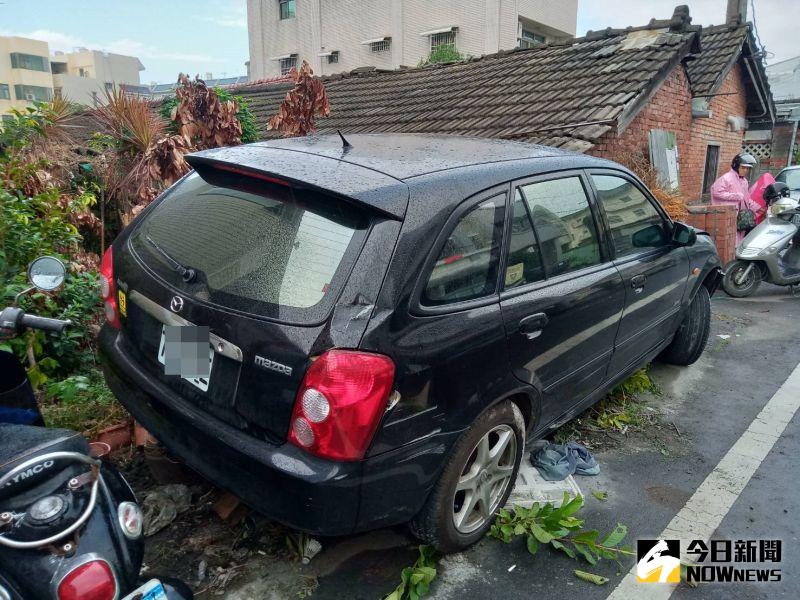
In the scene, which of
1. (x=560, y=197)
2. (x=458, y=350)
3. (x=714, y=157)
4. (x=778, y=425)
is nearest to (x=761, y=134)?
(x=714, y=157)

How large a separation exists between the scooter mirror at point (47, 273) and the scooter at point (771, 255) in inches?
302

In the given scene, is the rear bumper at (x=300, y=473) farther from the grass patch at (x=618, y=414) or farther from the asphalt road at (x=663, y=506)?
the grass patch at (x=618, y=414)

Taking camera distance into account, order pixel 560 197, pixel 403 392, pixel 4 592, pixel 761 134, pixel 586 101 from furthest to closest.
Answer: pixel 761 134, pixel 586 101, pixel 560 197, pixel 403 392, pixel 4 592

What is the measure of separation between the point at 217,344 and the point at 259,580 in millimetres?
1051

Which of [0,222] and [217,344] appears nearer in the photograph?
[217,344]

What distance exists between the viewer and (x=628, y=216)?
3.61 metres

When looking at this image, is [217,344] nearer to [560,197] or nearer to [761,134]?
[560,197]

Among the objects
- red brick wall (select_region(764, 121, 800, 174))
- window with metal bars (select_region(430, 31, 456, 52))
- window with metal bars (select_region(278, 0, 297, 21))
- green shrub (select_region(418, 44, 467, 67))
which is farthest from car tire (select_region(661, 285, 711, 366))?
window with metal bars (select_region(278, 0, 297, 21))

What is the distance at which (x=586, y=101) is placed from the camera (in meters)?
7.74

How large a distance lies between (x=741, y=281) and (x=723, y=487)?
5185 millimetres

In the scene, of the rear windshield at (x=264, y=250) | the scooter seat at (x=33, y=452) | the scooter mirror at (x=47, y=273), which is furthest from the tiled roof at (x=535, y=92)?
the scooter seat at (x=33, y=452)

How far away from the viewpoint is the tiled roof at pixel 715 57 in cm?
1041

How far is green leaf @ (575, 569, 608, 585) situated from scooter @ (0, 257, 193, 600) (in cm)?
172

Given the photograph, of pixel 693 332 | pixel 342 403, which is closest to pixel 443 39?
pixel 693 332
